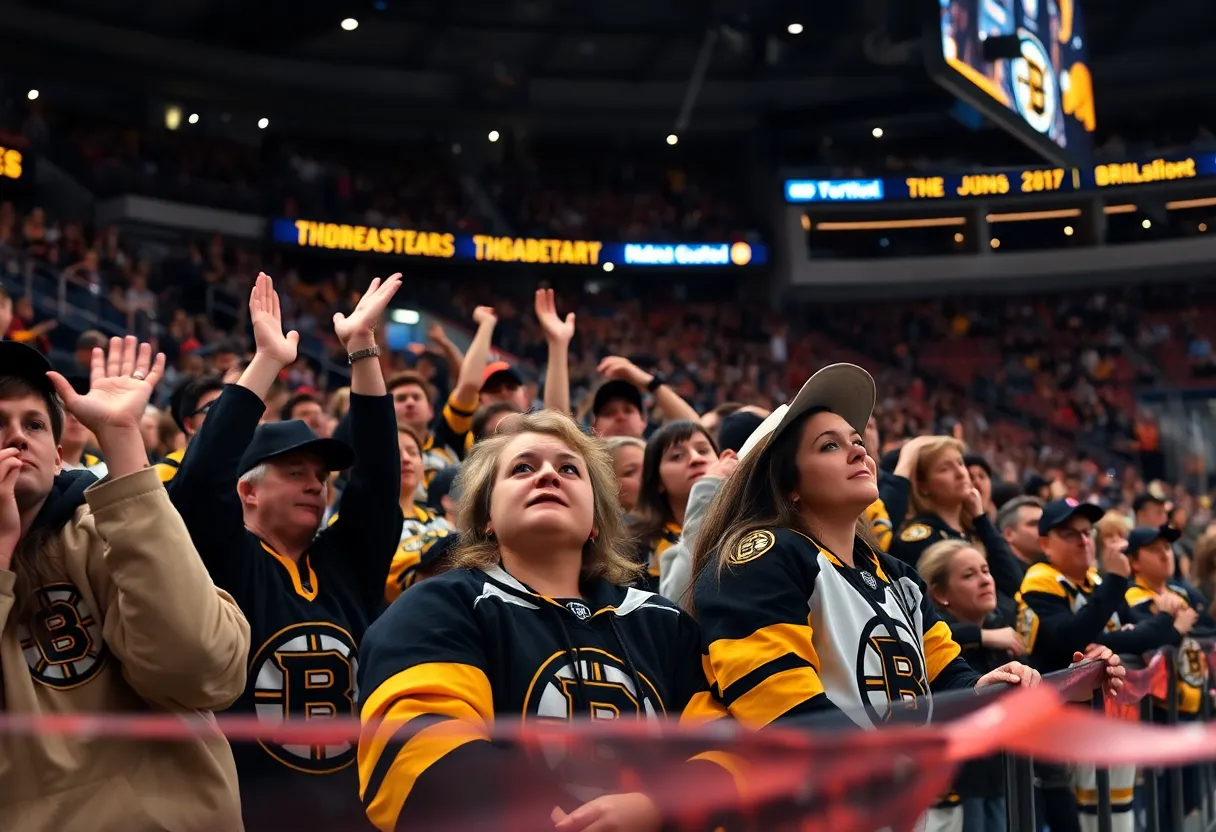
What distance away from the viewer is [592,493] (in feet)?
8.68

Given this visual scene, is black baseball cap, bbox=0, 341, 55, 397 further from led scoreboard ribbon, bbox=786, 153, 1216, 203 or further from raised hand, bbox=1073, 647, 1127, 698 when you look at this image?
led scoreboard ribbon, bbox=786, 153, 1216, 203

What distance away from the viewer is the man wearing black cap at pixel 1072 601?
183 inches

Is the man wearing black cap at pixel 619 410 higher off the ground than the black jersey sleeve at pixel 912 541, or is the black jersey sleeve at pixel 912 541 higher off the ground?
the man wearing black cap at pixel 619 410

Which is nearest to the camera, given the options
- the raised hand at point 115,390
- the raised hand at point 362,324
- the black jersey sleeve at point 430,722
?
the black jersey sleeve at point 430,722

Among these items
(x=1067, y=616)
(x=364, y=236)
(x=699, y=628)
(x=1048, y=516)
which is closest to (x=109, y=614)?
(x=699, y=628)

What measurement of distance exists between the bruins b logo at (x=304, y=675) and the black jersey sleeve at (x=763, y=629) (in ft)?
2.86

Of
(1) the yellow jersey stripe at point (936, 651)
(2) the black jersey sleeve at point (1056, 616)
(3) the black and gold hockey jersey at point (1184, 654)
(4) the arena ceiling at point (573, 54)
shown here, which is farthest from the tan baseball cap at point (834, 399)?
(4) the arena ceiling at point (573, 54)

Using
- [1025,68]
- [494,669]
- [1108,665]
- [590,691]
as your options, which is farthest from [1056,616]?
[1025,68]

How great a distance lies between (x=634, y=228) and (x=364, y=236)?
5638 millimetres

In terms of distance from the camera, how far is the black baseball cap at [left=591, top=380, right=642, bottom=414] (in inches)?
214

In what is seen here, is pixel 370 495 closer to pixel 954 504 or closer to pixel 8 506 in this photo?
pixel 8 506

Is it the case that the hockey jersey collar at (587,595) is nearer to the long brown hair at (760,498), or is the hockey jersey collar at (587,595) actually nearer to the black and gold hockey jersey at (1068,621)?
the long brown hair at (760,498)

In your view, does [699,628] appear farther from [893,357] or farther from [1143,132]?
[1143,132]

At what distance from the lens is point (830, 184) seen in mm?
23906
